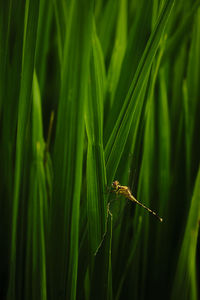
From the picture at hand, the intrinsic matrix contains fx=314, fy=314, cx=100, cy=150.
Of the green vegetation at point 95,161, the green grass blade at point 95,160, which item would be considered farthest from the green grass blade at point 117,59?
the green grass blade at point 95,160

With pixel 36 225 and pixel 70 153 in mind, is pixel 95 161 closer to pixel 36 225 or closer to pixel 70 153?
pixel 70 153

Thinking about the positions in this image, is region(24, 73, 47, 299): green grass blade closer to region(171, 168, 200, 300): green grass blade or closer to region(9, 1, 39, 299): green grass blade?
region(9, 1, 39, 299): green grass blade

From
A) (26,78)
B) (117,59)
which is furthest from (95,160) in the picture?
(117,59)

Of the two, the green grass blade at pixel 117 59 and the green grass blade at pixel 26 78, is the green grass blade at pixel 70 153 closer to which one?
the green grass blade at pixel 26 78

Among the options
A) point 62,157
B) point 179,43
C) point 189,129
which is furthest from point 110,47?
point 62,157

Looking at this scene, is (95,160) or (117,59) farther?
(117,59)

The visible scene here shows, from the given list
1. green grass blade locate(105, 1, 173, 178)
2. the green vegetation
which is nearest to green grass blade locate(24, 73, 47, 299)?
the green vegetation

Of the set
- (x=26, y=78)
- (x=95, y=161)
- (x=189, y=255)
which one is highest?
(x=26, y=78)

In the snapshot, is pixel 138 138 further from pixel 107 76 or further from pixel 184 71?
pixel 184 71
